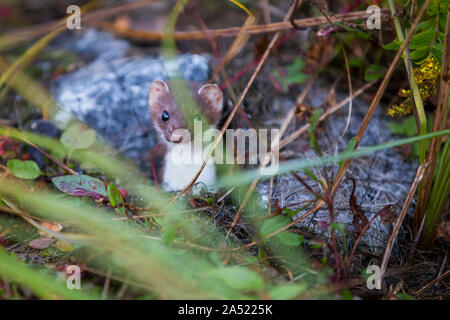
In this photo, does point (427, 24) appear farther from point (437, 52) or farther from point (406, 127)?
point (406, 127)

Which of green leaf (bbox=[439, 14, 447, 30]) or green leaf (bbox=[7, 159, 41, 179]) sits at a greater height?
green leaf (bbox=[439, 14, 447, 30])

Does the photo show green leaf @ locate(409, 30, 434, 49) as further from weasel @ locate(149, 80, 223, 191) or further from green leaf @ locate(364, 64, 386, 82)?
weasel @ locate(149, 80, 223, 191)

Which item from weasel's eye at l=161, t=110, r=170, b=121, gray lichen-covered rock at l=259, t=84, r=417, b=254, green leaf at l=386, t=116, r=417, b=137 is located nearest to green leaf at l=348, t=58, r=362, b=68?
gray lichen-covered rock at l=259, t=84, r=417, b=254

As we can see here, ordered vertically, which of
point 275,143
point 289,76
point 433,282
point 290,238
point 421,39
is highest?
point 421,39

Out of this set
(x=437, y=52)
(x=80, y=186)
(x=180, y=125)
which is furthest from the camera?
(x=180, y=125)

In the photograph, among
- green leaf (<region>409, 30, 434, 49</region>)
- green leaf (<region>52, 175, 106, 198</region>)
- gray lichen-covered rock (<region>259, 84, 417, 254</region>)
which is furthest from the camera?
gray lichen-covered rock (<region>259, 84, 417, 254</region>)

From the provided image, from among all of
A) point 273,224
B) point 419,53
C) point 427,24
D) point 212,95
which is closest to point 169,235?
point 273,224

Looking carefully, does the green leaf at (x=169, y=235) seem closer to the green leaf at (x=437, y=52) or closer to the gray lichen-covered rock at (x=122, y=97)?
the gray lichen-covered rock at (x=122, y=97)
